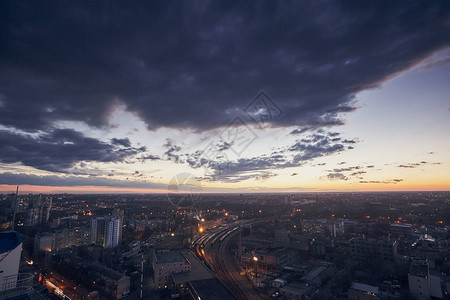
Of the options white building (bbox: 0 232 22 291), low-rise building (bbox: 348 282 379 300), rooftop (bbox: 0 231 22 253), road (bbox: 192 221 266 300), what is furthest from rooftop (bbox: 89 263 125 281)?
low-rise building (bbox: 348 282 379 300)

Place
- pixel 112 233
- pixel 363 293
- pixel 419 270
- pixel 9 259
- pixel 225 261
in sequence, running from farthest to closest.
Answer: pixel 112 233
pixel 225 261
pixel 419 270
pixel 363 293
pixel 9 259

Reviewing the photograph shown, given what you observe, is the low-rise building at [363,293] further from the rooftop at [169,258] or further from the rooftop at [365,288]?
the rooftop at [169,258]

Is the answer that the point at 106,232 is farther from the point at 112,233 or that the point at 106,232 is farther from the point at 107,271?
the point at 107,271

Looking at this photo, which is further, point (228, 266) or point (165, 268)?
point (228, 266)

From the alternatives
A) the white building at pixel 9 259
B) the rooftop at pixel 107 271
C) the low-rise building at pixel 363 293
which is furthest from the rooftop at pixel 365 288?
the white building at pixel 9 259

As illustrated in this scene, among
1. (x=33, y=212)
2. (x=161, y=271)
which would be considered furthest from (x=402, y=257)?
(x=33, y=212)

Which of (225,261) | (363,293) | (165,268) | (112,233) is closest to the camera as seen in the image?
(363,293)

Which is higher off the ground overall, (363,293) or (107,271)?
(363,293)

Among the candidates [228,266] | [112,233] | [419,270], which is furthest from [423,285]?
[112,233]

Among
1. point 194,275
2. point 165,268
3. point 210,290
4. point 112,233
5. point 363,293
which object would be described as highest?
point 165,268

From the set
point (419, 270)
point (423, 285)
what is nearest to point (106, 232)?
point (423, 285)
